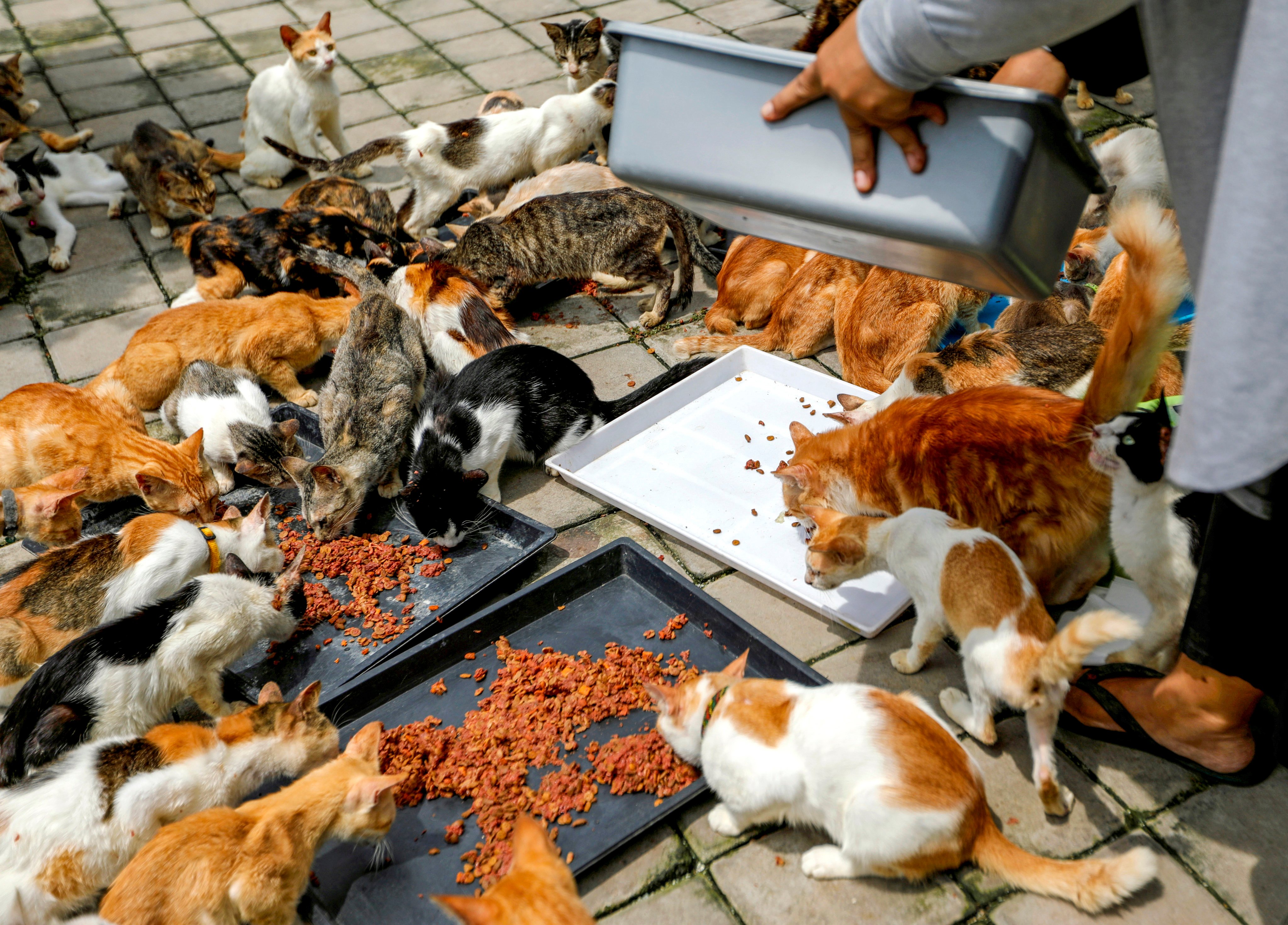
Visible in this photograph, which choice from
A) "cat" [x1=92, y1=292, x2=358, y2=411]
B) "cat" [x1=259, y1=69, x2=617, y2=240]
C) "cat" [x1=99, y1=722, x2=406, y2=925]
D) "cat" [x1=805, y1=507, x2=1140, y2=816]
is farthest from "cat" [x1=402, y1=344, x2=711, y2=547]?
"cat" [x1=259, y1=69, x2=617, y2=240]

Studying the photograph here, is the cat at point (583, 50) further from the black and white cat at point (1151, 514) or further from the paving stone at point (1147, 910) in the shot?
the paving stone at point (1147, 910)

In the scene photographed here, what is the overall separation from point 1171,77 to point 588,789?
7.82ft

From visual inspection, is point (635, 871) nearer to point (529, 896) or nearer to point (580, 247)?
point (529, 896)

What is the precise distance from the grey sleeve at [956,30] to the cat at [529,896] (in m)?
1.98

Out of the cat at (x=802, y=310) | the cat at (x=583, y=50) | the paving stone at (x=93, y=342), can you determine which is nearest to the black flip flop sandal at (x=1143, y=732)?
the cat at (x=802, y=310)

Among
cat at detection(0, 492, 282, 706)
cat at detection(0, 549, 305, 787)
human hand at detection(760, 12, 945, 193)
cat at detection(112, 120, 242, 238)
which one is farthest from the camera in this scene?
cat at detection(112, 120, 242, 238)

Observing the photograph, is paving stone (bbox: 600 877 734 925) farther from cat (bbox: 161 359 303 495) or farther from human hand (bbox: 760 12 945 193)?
cat (bbox: 161 359 303 495)

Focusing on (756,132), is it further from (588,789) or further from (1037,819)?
(1037,819)

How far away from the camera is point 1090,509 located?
3010 mm

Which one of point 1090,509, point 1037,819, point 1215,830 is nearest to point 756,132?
point 1090,509

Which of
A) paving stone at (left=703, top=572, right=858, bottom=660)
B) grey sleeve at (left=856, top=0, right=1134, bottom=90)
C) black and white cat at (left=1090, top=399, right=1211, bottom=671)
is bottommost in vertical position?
paving stone at (left=703, top=572, right=858, bottom=660)

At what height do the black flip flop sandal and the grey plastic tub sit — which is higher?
the grey plastic tub

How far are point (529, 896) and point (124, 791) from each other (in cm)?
125

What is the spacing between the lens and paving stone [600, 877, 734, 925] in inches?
101
